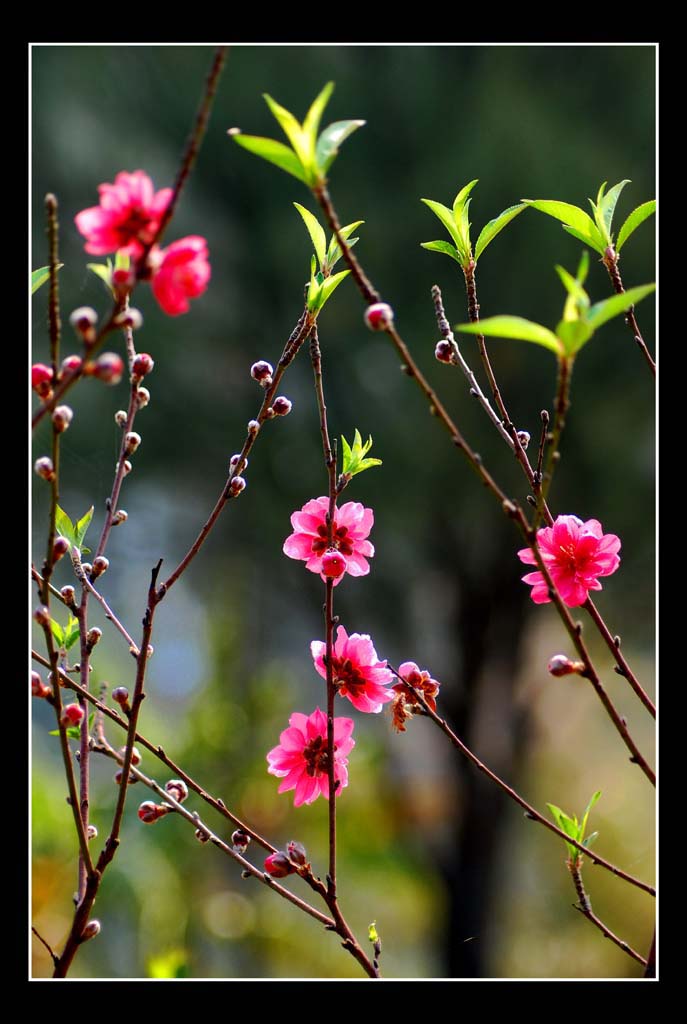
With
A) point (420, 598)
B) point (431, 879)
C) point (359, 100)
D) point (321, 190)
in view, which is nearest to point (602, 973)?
point (431, 879)

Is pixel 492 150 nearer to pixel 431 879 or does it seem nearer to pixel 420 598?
pixel 420 598

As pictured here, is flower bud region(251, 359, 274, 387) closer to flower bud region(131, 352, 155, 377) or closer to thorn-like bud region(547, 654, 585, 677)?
flower bud region(131, 352, 155, 377)

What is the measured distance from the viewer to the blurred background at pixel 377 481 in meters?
3.43

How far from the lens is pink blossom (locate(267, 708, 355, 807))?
2.08ft

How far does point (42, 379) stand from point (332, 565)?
0.67 ft

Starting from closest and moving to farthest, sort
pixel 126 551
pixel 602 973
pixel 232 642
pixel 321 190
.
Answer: pixel 321 190 < pixel 126 551 < pixel 602 973 < pixel 232 642

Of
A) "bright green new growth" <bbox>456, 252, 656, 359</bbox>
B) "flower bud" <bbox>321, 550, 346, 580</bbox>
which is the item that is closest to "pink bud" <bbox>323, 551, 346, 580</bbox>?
"flower bud" <bbox>321, 550, 346, 580</bbox>

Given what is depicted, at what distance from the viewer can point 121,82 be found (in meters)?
3.75

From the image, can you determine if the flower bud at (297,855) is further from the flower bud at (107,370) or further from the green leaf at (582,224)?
the green leaf at (582,224)

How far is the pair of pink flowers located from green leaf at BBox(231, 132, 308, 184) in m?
0.04

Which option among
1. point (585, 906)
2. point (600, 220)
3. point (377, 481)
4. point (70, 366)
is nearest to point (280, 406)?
point (70, 366)

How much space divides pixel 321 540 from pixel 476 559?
344 cm

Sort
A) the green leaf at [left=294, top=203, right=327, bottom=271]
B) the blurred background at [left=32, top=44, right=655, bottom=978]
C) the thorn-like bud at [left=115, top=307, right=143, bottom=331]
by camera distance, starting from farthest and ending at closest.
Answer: the blurred background at [left=32, top=44, right=655, bottom=978] → the green leaf at [left=294, top=203, right=327, bottom=271] → the thorn-like bud at [left=115, top=307, right=143, bottom=331]

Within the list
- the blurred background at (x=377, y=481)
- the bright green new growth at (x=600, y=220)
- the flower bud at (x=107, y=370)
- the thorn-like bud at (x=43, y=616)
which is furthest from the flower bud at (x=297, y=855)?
the blurred background at (x=377, y=481)
